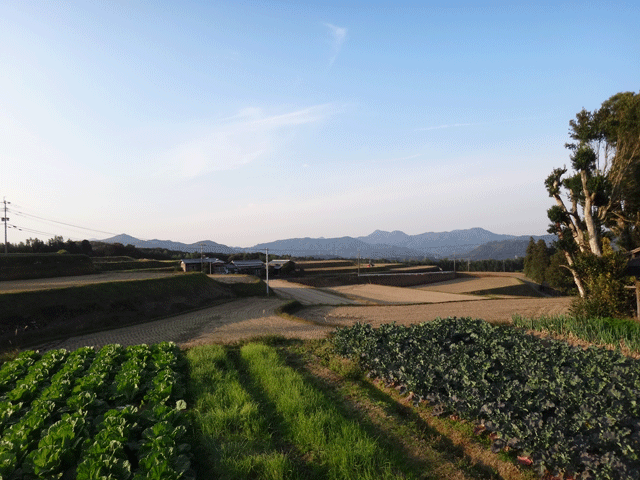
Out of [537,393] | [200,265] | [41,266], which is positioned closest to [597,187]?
[537,393]

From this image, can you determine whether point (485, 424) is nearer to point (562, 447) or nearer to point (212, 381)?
point (562, 447)

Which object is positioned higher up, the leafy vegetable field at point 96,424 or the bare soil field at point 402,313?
the leafy vegetable field at point 96,424

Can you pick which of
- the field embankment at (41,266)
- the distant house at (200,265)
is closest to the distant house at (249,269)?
the distant house at (200,265)

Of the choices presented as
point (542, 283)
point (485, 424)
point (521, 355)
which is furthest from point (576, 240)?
point (542, 283)

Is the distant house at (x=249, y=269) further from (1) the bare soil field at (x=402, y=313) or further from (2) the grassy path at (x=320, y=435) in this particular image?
(2) the grassy path at (x=320, y=435)

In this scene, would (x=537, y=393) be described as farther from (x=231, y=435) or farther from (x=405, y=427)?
(x=231, y=435)

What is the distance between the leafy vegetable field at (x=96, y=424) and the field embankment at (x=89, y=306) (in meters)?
8.40

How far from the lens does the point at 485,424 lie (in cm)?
574

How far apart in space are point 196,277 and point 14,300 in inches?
534

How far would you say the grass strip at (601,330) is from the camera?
969 centimetres

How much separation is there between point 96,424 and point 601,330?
13379 millimetres

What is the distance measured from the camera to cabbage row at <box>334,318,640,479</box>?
458 cm

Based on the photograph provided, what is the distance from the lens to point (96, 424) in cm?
621

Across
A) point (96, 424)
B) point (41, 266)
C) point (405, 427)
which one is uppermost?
point (41, 266)
